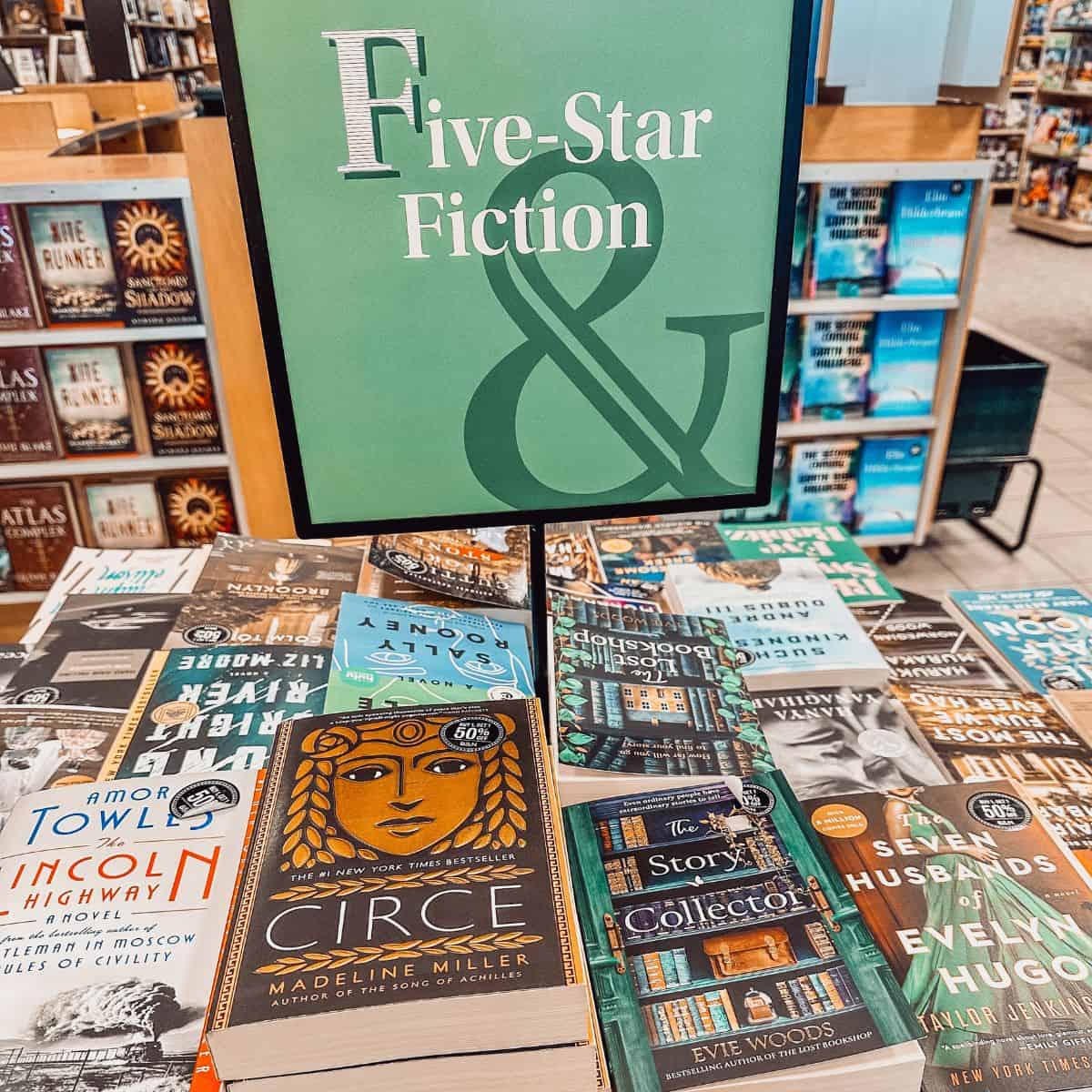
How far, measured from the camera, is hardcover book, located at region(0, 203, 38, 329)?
2340 millimetres

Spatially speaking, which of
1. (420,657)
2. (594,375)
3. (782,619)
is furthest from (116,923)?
(782,619)

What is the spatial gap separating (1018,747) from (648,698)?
0.50m

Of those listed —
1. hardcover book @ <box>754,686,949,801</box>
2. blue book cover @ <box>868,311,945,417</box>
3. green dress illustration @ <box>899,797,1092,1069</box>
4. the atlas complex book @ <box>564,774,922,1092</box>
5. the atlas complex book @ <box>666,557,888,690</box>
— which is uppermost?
the atlas complex book @ <box>564,774,922,1092</box>

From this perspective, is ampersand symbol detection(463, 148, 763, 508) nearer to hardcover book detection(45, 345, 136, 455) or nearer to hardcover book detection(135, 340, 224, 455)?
hardcover book detection(135, 340, 224, 455)

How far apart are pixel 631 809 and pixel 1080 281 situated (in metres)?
7.98

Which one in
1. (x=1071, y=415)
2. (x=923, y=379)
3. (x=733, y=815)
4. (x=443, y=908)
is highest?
(x=443, y=908)

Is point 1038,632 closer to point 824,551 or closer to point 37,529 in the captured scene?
point 824,551

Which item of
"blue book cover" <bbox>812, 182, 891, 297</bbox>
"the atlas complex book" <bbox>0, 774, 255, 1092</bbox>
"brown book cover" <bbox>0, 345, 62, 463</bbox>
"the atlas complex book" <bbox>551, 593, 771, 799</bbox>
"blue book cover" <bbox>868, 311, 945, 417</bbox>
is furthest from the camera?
"blue book cover" <bbox>868, 311, 945, 417</bbox>

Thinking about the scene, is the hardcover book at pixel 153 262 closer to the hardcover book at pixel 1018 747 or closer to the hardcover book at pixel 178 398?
the hardcover book at pixel 178 398

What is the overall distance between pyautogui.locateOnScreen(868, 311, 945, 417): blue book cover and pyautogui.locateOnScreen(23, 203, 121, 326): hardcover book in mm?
2206

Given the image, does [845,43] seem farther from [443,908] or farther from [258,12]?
[443,908]

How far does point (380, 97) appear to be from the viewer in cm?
79

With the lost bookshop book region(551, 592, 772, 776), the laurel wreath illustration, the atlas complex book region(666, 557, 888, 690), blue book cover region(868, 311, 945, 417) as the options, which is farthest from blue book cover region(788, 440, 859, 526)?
the laurel wreath illustration

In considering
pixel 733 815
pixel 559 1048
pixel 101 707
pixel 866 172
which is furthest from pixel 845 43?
pixel 559 1048
